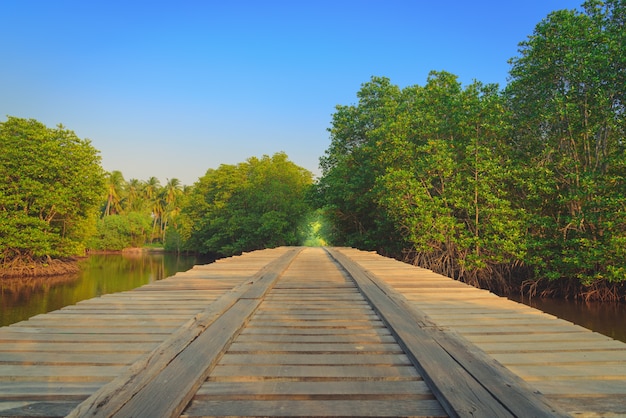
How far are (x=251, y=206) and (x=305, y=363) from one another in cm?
3167

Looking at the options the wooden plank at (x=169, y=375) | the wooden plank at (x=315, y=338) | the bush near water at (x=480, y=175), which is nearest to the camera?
the wooden plank at (x=169, y=375)

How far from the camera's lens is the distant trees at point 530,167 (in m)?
12.3

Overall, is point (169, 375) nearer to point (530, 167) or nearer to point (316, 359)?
point (316, 359)

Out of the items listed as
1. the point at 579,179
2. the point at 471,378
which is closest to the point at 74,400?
the point at 471,378

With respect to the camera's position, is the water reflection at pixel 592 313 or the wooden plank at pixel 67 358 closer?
the wooden plank at pixel 67 358

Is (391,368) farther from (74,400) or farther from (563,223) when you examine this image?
(563,223)

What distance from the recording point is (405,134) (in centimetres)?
1686

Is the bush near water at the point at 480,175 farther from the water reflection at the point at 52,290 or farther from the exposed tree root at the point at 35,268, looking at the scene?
the water reflection at the point at 52,290

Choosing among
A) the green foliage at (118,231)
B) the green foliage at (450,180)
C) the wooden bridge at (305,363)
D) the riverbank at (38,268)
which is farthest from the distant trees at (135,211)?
the wooden bridge at (305,363)

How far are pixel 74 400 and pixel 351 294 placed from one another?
124 inches

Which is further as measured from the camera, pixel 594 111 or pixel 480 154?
pixel 480 154

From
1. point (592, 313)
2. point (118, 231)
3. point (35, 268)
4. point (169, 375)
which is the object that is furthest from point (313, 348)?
point (118, 231)

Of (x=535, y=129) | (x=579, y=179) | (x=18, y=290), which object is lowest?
(x=18, y=290)

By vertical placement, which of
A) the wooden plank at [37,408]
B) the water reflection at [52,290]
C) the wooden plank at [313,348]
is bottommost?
the water reflection at [52,290]
